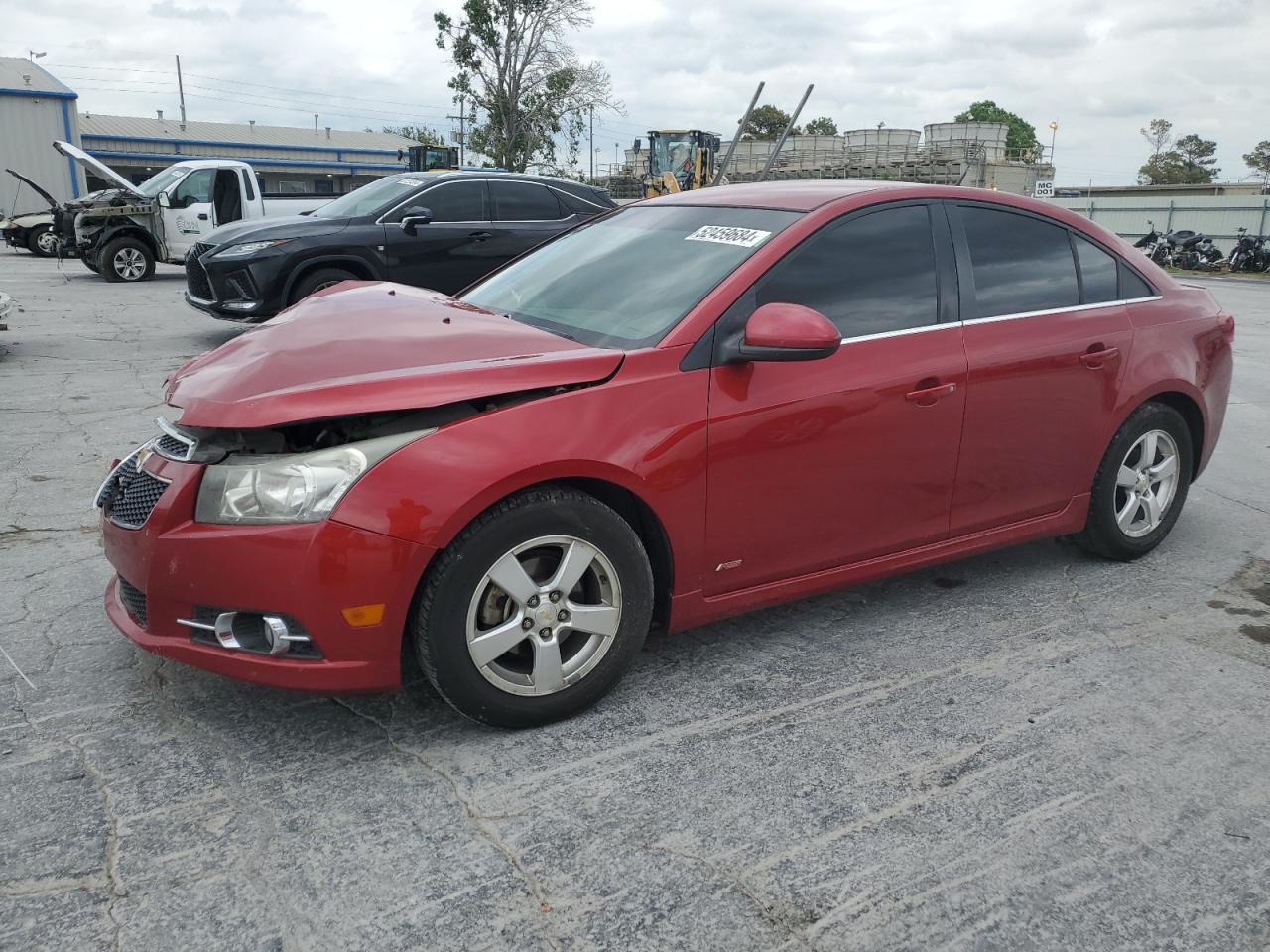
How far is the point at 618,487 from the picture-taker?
Answer: 3012 millimetres

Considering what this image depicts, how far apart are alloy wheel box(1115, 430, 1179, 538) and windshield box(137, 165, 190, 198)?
15.8 metres

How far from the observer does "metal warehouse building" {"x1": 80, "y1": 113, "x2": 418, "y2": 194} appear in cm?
5153

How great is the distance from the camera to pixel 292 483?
2.64m

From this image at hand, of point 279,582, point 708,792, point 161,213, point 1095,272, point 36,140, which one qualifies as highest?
point 36,140

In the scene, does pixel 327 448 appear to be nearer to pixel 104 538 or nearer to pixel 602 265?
pixel 104 538

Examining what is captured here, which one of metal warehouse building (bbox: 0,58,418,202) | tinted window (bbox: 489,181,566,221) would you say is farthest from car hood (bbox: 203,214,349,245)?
metal warehouse building (bbox: 0,58,418,202)

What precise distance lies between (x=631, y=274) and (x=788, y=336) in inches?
31.4

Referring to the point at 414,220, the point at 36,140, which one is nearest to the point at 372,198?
the point at 414,220

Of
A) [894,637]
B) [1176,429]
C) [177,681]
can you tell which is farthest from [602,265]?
[1176,429]

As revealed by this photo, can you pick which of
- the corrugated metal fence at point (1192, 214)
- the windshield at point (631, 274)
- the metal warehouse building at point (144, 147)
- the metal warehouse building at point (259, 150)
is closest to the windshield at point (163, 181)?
the metal warehouse building at point (144, 147)

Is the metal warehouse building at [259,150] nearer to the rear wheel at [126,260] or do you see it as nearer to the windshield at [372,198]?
the rear wheel at [126,260]

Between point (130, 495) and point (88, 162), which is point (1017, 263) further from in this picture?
point (88, 162)

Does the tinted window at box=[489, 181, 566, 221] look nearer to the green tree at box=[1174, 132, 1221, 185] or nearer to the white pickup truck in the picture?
the white pickup truck

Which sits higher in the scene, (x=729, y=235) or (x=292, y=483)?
(x=729, y=235)
